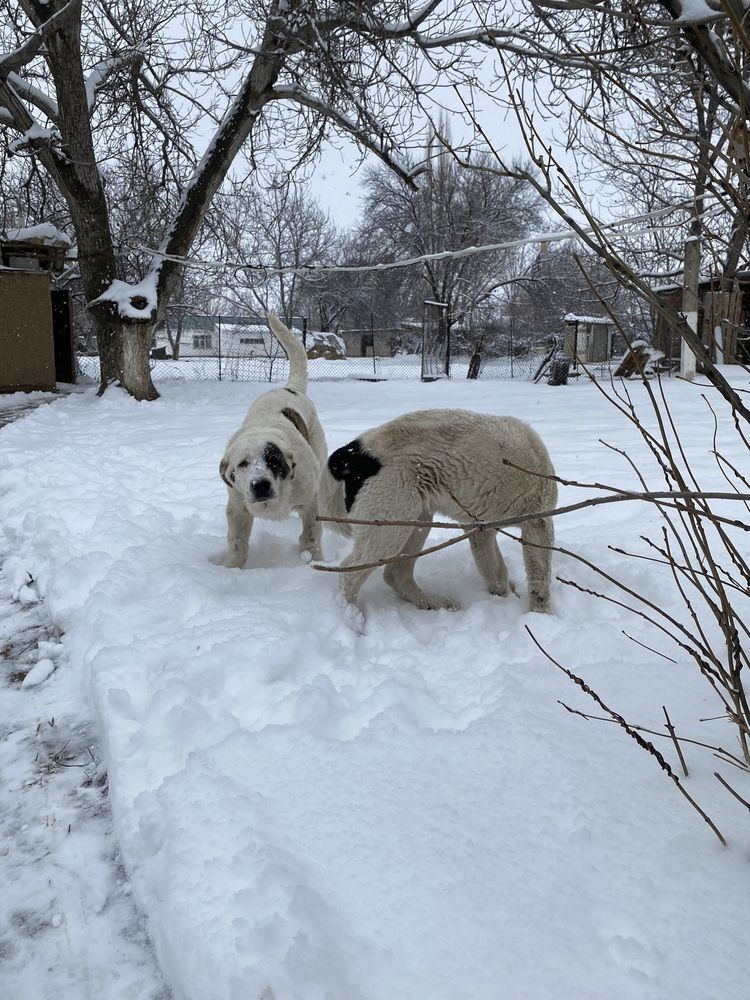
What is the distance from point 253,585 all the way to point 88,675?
3.90ft

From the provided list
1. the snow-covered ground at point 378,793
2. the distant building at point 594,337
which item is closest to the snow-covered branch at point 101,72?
the snow-covered ground at point 378,793

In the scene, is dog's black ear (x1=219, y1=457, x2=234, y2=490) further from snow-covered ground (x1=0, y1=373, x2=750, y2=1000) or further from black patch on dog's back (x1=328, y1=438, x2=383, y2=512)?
black patch on dog's back (x1=328, y1=438, x2=383, y2=512)

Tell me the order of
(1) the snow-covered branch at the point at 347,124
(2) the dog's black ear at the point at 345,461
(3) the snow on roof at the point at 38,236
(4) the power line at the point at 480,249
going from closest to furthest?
1. (2) the dog's black ear at the point at 345,461
2. (4) the power line at the point at 480,249
3. (1) the snow-covered branch at the point at 347,124
4. (3) the snow on roof at the point at 38,236

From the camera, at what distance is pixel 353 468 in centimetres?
346

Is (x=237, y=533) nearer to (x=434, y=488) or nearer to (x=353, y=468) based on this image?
(x=353, y=468)

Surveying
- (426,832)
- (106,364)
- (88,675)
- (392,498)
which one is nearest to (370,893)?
(426,832)

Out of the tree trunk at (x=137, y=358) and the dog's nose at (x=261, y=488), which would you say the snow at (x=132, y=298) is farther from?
the dog's nose at (x=261, y=488)

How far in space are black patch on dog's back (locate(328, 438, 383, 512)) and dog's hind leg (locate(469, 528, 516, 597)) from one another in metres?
0.66

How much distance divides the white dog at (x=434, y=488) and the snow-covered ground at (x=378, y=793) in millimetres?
175

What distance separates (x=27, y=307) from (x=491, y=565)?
12573mm

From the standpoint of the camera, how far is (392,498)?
3.36 metres

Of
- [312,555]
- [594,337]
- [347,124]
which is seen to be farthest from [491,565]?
[594,337]

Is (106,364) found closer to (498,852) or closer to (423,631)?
(423,631)

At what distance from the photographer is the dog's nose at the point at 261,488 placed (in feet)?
12.7
